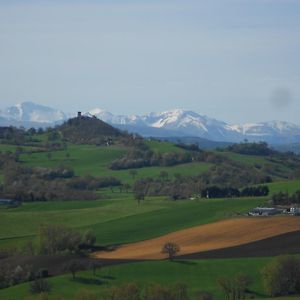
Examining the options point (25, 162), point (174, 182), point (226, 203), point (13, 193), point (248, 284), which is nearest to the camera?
point (248, 284)

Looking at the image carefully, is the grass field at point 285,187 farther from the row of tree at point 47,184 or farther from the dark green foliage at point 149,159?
the dark green foliage at point 149,159

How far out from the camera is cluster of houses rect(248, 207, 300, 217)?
8294 cm

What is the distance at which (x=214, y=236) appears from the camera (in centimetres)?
7381

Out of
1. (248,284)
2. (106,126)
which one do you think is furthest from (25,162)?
(248,284)

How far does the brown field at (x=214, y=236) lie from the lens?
68562 millimetres

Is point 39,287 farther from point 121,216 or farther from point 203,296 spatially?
point 121,216

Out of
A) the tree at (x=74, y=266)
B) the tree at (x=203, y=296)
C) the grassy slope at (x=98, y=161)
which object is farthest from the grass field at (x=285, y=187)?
the tree at (x=203, y=296)

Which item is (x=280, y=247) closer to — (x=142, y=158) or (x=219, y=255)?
(x=219, y=255)

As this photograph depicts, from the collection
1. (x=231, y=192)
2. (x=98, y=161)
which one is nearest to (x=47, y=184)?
(x=231, y=192)

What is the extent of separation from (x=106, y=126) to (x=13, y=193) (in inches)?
3047

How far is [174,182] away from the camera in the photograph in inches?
4786

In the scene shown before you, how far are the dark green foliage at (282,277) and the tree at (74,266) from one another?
462 inches

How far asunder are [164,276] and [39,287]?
8.04m

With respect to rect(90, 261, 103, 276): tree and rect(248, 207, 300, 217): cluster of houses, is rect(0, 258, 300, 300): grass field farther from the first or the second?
rect(248, 207, 300, 217): cluster of houses
